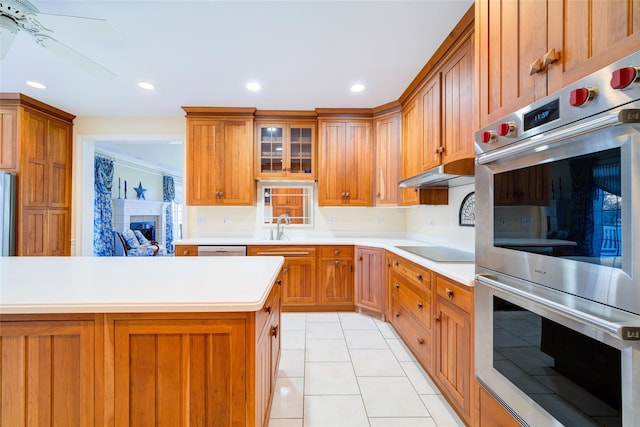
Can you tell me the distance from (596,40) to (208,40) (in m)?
2.30

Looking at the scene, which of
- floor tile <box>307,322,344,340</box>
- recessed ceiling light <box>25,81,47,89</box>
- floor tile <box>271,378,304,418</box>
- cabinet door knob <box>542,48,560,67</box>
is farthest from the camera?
recessed ceiling light <box>25,81,47,89</box>

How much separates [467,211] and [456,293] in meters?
1.19

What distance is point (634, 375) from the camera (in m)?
0.63

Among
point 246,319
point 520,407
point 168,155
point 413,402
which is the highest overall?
point 168,155

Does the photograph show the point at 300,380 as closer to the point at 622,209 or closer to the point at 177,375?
the point at 177,375

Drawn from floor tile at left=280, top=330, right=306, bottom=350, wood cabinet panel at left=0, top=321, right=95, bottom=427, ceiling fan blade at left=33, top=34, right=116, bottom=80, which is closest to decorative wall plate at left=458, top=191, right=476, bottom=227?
floor tile at left=280, top=330, right=306, bottom=350

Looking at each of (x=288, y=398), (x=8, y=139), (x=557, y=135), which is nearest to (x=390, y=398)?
(x=288, y=398)

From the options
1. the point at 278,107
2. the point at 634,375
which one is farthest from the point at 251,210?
the point at 634,375

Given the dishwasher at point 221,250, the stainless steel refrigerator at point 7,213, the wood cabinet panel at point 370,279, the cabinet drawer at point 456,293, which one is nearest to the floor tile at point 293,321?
the wood cabinet panel at point 370,279

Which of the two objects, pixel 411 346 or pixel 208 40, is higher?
pixel 208 40

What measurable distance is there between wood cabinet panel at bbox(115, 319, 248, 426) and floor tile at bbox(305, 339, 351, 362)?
4.28 feet

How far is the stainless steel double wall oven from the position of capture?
25.4 inches

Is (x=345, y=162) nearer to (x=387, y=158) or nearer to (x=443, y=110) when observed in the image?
(x=387, y=158)

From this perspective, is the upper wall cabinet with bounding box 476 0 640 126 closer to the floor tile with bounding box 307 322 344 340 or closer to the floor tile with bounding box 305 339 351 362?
the floor tile with bounding box 305 339 351 362
